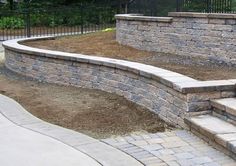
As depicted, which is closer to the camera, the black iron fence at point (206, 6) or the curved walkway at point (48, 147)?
the curved walkway at point (48, 147)

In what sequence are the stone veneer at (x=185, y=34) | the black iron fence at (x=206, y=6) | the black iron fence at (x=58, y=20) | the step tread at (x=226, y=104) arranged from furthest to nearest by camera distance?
the black iron fence at (x=58, y=20) < the black iron fence at (x=206, y=6) < the stone veneer at (x=185, y=34) < the step tread at (x=226, y=104)

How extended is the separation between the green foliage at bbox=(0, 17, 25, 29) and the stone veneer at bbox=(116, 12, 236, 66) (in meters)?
11.7

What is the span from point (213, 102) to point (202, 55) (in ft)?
12.1

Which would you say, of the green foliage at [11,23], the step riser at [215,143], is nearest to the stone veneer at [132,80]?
the step riser at [215,143]

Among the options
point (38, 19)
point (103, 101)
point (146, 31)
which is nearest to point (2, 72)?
point (146, 31)

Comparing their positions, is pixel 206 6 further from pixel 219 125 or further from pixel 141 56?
pixel 219 125

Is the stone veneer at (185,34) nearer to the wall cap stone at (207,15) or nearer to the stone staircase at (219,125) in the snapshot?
the wall cap stone at (207,15)

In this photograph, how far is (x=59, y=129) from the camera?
659cm

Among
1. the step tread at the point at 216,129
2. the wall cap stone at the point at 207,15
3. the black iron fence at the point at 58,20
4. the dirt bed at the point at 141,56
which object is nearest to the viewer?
the step tread at the point at 216,129

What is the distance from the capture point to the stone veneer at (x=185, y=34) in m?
9.20

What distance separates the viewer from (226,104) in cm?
612

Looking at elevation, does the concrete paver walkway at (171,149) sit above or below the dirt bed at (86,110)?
below

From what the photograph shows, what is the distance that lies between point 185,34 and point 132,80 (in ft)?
9.47

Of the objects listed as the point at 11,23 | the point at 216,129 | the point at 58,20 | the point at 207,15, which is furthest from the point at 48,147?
the point at 58,20
